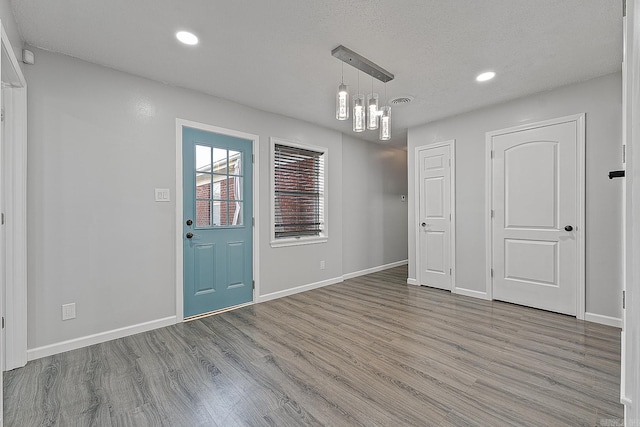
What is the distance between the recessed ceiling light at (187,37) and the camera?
85.9 inches

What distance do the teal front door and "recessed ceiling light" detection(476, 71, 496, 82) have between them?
2621 mm

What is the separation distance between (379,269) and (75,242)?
4573mm

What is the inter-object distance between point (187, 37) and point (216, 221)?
1827 millimetres

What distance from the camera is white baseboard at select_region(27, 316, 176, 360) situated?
2281mm

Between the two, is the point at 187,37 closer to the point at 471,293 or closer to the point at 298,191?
the point at 298,191

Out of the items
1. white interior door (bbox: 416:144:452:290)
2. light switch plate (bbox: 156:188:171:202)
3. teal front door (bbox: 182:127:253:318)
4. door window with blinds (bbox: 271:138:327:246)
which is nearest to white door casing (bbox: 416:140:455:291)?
white interior door (bbox: 416:144:452:290)

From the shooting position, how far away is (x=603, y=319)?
113 inches

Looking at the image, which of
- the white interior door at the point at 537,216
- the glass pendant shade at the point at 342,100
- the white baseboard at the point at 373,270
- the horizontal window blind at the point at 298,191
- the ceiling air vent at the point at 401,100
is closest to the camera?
the glass pendant shade at the point at 342,100

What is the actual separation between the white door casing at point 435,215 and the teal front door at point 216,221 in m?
2.55

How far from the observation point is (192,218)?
312 cm

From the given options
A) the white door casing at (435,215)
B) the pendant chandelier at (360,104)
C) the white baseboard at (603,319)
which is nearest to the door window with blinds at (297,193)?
the white door casing at (435,215)

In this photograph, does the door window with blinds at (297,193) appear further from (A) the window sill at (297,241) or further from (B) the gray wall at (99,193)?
(B) the gray wall at (99,193)

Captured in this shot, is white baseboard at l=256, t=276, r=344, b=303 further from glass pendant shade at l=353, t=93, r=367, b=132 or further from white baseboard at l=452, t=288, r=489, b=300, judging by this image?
glass pendant shade at l=353, t=93, r=367, b=132

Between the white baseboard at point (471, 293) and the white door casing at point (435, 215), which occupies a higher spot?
the white door casing at point (435, 215)
